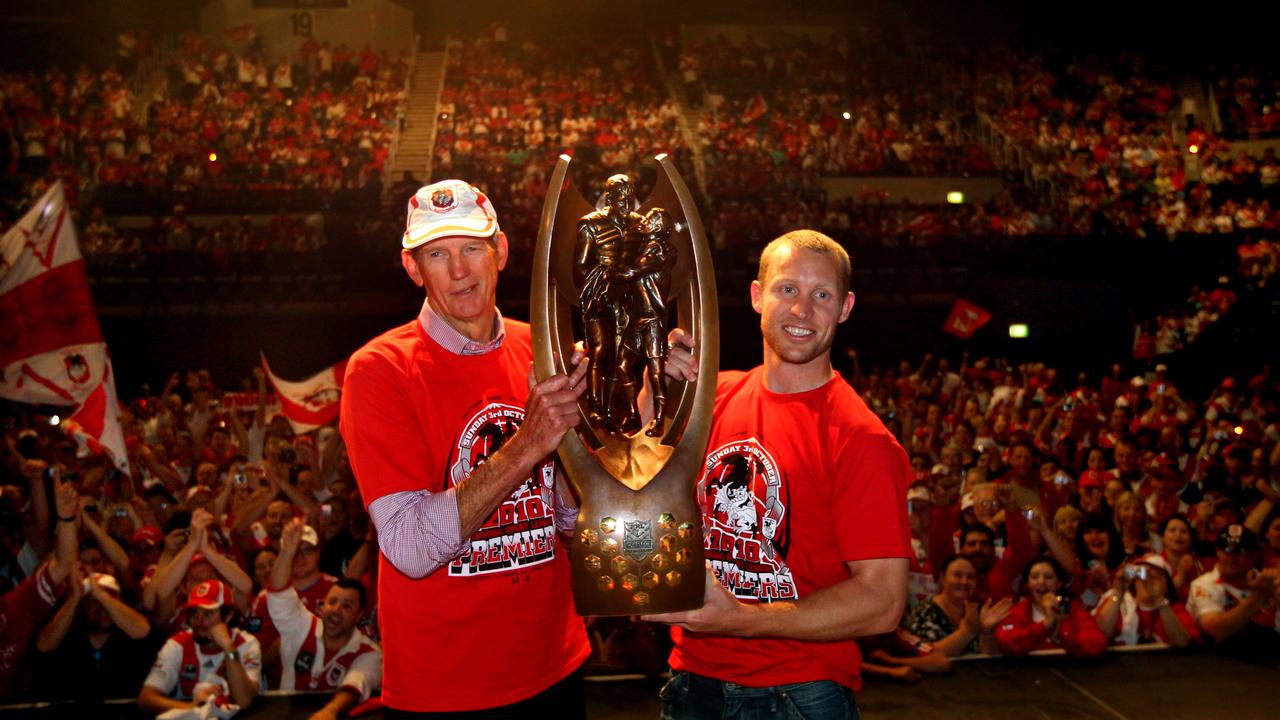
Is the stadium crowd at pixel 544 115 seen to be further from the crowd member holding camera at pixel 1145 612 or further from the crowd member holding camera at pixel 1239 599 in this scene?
the crowd member holding camera at pixel 1239 599

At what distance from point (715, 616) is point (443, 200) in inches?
43.4

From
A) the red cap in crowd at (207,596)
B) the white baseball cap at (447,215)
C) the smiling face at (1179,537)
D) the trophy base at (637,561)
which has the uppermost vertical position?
the white baseball cap at (447,215)

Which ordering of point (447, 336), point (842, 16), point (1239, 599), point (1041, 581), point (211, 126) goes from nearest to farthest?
1. point (447, 336)
2. point (1041, 581)
3. point (1239, 599)
4. point (211, 126)
5. point (842, 16)

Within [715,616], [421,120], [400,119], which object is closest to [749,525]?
[715,616]

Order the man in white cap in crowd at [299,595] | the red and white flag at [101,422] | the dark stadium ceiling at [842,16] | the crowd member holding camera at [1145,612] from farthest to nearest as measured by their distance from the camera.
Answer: the dark stadium ceiling at [842,16] < the red and white flag at [101,422] < the crowd member holding camera at [1145,612] < the man in white cap in crowd at [299,595]

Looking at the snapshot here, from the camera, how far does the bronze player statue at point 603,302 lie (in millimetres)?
2281

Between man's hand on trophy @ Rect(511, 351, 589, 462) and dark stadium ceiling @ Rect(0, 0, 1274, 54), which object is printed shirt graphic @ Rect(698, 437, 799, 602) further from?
dark stadium ceiling @ Rect(0, 0, 1274, 54)

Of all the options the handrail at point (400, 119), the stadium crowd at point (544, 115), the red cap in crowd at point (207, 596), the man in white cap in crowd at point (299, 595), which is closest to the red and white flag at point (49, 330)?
the man in white cap in crowd at point (299, 595)

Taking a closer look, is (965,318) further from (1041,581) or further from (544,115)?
(544,115)

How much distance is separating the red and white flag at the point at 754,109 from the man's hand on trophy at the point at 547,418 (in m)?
17.9

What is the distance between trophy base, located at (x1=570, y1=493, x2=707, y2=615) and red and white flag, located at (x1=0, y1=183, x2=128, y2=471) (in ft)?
15.0

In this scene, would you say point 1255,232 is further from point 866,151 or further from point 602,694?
point 602,694

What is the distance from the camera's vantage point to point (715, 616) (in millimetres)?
2111

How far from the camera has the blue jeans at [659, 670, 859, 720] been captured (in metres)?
2.27
